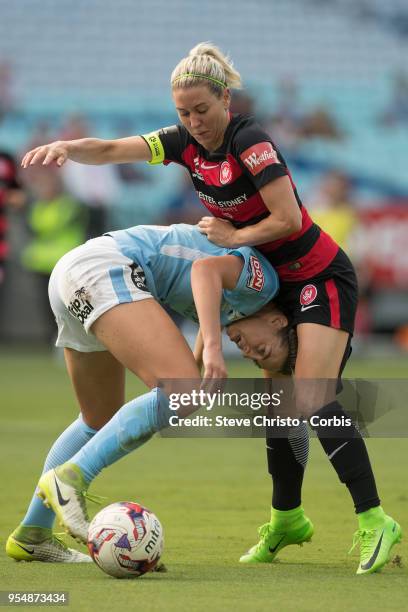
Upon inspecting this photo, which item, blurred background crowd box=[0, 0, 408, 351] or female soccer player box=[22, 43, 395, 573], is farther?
blurred background crowd box=[0, 0, 408, 351]

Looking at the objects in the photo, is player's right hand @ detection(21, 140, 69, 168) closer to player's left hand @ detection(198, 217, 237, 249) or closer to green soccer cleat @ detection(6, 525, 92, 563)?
player's left hand @ detection(198, 217, 237, 249)


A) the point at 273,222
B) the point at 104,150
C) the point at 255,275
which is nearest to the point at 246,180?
the point at 273,222

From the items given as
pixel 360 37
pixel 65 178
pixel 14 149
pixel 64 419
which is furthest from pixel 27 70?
pixel 64 419

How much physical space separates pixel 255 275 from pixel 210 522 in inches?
57.6

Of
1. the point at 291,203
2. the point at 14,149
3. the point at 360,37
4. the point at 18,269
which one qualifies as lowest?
the point at 18,269

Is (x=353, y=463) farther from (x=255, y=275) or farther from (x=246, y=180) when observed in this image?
(x=246, y=180)

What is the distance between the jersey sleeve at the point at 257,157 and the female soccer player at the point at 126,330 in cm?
31

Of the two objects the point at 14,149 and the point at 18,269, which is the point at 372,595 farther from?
the point at 14,149

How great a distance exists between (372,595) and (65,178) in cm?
1222

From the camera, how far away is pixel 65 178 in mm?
15398

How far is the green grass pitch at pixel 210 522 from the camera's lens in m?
3.68

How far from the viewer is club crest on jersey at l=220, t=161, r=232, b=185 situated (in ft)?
14.9

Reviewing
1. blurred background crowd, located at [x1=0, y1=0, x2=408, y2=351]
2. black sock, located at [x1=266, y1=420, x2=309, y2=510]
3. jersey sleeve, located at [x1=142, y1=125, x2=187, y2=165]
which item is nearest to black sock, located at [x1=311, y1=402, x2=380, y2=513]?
black sock, located at [x1=266, y1=420, x2=309, y2=510]

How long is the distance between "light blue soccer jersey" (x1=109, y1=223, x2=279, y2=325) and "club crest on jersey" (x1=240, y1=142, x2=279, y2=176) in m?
0.33
